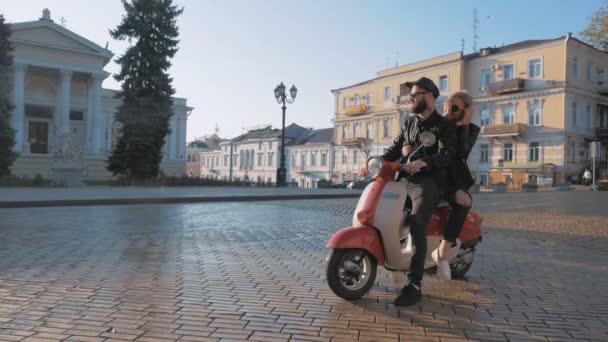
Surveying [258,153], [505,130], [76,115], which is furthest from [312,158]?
Answer: [76,115]

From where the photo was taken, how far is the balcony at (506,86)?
44.0 meters

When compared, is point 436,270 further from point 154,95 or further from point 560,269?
point 154,95

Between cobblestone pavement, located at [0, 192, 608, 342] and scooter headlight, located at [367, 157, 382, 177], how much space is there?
1.08 m

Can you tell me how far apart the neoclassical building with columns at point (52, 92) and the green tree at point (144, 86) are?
8.26m

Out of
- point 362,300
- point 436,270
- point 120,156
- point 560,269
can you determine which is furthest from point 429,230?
point 120,156

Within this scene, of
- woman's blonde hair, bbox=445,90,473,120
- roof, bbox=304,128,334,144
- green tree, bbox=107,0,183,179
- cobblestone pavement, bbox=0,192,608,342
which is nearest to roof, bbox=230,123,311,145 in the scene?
roof, bbox=304,128,334,144

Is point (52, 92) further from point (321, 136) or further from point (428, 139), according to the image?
point (428, 139)

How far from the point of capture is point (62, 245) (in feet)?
22.5

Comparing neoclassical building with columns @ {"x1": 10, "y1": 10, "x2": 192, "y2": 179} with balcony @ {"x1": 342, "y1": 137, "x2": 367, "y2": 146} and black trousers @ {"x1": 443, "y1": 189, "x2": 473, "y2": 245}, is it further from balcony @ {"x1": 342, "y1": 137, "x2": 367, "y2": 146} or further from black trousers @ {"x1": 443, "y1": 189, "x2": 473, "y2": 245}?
black trousers @ {"x1": 443, "y1": 189, "x2": 473, "y2": 245}

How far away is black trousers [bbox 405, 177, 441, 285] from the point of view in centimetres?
394

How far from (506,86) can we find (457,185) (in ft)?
146

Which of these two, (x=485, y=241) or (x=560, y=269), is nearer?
(x=560, y=269)

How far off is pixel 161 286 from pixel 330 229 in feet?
16.7

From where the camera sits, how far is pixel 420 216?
3930mm
